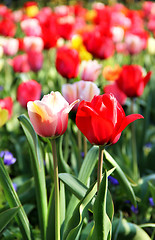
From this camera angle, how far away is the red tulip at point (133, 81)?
72.9 inches

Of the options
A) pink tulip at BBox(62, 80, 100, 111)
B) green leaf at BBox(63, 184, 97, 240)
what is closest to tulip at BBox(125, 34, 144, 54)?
pink tulip at BBox(62, 80, 100, 111)

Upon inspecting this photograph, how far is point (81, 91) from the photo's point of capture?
Answer: 56.6 inches

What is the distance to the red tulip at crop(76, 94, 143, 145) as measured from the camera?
1.01 meters

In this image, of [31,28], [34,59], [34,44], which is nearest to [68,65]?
[34,59]

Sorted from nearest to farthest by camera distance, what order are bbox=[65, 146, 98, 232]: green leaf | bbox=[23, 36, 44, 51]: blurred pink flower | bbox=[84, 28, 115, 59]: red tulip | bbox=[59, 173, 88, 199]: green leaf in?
bbox=[59, 173, 88, 199]: green leaf → bbox=[65, 146, 98, 232]: green leaf → bbox=[84, 28, 115, 59]: red tulip → bbox=[23, 36, 44, 51]: blurred pink flower

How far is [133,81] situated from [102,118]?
2.91 ft

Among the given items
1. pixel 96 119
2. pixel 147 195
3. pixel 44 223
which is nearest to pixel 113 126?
pixel 96 119

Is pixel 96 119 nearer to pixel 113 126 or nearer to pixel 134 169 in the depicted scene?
pixel 113 126

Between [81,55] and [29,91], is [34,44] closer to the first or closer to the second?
[81,55]

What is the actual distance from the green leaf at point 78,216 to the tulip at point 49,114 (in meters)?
0.20

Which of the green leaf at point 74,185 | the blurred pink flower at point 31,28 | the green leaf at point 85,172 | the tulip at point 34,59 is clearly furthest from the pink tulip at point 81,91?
the blurred pink flower at point 31,28

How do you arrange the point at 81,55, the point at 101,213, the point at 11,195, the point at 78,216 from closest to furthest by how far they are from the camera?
Answer: the point at 101,213 < the point at 78,216 < the point at 11,195 < the point at 81,55

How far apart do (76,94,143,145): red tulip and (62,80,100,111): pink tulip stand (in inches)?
14.0

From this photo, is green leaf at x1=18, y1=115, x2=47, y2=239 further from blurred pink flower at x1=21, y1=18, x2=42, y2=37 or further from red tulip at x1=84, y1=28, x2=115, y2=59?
blurred pink flower at x1=21, y1=18, x2=42, y2=37
